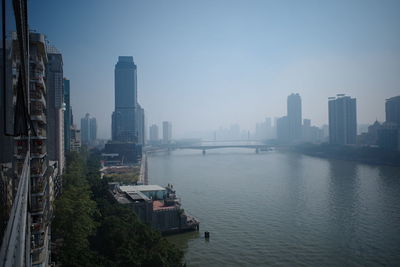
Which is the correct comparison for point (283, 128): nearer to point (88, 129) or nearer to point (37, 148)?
point (88, 129)

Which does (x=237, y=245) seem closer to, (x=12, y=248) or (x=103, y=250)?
(x=103, y=250)

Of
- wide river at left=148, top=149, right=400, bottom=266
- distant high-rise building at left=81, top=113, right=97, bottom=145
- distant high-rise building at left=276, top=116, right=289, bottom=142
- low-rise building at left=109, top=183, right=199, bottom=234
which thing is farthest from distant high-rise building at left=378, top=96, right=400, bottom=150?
distant high-rise building at left=81, top=113, right=97, bottom=145

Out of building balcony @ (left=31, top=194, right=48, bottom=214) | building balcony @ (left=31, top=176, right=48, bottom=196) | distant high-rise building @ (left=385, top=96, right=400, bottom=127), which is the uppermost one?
distant high-rise building @ (left=385, top=96, right=400, bottom=127)

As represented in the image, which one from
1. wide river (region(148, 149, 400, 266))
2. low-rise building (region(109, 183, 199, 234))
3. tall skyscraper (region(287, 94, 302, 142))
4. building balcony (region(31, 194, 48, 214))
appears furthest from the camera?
tall skyscraper (region(287, 94, 302, 142))

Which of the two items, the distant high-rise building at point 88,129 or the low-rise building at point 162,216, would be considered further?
the distant high-rise building at point 88,129

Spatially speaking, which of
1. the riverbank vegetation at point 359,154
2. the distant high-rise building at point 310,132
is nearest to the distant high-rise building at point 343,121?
the riverbank vegetation at point 359,154

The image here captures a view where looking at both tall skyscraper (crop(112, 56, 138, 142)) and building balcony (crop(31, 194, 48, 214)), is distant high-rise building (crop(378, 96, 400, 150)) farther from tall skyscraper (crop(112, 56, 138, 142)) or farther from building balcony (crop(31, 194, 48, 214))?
building balcony (crop(31, 194, 48, 214))

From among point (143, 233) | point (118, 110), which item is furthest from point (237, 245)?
point (118, 110)

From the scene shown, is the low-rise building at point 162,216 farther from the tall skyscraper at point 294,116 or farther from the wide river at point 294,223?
the tall skyscraper at point 294,116
